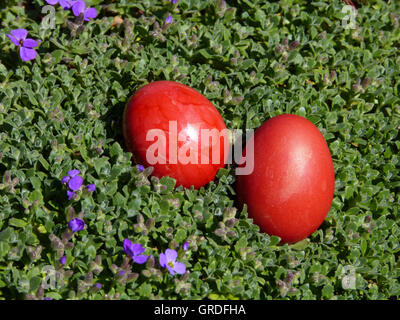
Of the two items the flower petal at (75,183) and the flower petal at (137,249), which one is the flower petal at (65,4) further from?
the flower petal at (137,249)

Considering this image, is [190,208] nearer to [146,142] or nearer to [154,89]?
[146,142]

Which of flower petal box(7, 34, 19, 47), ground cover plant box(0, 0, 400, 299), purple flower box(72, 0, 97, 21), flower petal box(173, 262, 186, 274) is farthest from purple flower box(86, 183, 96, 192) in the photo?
purple flower box(72, 0, 97, 21)

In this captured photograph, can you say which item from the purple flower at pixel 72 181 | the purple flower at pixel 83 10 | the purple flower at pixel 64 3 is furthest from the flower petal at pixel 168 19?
the purple flower at pixel 72 181

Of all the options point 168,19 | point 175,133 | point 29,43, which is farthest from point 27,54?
point 175,133

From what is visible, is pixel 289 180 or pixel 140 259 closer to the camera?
pixel 140 259

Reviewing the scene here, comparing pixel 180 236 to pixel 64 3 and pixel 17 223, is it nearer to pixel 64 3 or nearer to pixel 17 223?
pixel 17 223
